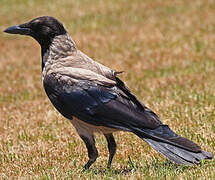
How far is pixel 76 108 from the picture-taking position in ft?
18.6

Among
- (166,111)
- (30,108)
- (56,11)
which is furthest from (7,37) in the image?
(166,111)

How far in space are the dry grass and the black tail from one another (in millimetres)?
132

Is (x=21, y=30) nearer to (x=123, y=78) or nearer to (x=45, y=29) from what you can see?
(x=45, y=29)

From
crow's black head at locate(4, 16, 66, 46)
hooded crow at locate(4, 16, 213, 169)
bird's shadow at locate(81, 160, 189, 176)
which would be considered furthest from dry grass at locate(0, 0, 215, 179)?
crow's black head at locate(4, 16, 66, 46)

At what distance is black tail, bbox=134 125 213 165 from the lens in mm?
5215

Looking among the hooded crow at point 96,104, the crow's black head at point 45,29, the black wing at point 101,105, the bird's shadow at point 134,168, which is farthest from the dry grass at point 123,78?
the crow's black head at point 45,29

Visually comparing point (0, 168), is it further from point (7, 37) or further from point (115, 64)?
point (7, 37)

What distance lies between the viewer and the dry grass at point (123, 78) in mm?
6145

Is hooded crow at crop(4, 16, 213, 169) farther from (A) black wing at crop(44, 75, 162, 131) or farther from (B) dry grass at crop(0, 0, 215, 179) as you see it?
(B) dry grass at crop(0, 0, 215, 179)

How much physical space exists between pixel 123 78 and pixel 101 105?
19.4 feet

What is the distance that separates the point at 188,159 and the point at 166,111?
310cm

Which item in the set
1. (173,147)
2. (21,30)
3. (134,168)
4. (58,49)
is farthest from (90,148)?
(21,30)

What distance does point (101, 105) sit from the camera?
5605 mm

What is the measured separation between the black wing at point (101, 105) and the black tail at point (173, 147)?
3.8 inches
